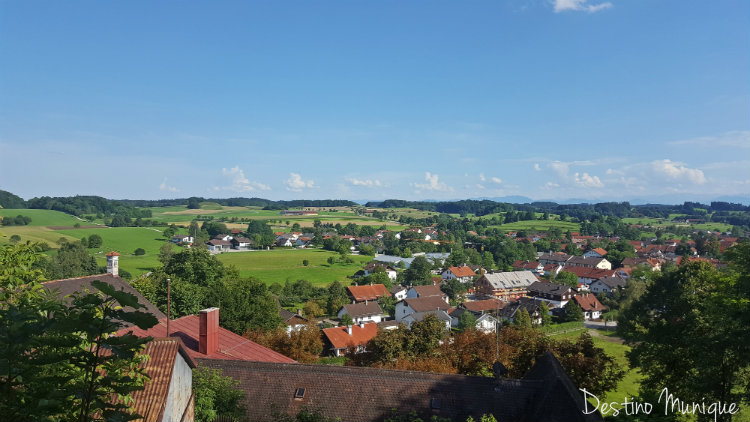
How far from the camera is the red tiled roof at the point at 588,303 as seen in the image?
230 feet

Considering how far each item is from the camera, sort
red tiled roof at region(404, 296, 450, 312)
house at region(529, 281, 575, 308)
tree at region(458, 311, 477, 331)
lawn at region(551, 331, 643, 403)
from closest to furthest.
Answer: lawn at region(551, 331, 643, 403) < tree at region(458, 311, 477, 331) < red tiled roof at region(404, 296, 450, 312) < house at region(529, 281, 575, 308)

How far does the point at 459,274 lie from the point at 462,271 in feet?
6.12

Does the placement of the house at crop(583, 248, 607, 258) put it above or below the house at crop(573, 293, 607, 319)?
above

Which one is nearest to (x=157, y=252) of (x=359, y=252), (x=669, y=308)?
(x=359, y=252)

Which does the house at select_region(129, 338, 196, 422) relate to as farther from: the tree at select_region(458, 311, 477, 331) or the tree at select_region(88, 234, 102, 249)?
the tree at select_region(88, 234, 102, 249)

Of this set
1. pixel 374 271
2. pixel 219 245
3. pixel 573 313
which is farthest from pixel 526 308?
pixel 219 245

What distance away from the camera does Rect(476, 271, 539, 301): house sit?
86938 millimetres

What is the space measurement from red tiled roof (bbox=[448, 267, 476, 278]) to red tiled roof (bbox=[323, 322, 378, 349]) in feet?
175

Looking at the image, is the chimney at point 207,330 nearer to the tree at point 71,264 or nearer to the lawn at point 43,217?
the tree at point 71,264

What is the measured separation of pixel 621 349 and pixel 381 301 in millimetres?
35119

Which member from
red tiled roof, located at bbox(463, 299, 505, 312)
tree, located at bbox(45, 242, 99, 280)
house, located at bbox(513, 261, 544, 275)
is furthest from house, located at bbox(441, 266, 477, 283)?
tree, located at bbox(45, 242, 99, 280)

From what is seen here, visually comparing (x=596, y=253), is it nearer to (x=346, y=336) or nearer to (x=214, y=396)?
(x=346, y=336)

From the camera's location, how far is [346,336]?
4459 centimetres

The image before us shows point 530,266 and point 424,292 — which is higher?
point 424,292
